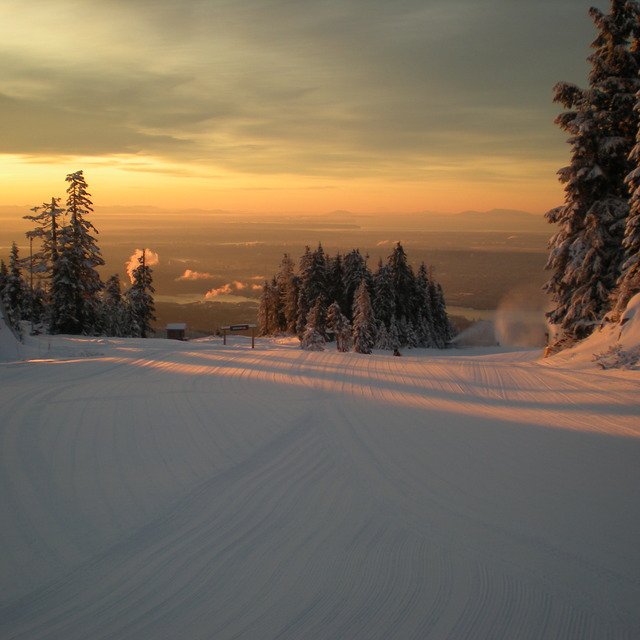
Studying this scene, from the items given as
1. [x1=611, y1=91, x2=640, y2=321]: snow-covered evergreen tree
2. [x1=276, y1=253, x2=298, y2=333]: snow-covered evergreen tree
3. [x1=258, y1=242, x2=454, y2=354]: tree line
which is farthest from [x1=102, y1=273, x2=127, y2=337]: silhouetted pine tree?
[x1=611, y1=91, x2=640, y2=321]: snow-covered evergreen tree

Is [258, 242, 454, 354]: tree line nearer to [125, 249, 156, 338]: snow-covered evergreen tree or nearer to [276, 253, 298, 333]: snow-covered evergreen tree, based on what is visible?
[276, 253, 298, 333]: snow-covered evergreen tree

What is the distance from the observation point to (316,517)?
17.5 ft

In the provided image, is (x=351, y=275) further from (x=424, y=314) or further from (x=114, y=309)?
(x=114, y=309)

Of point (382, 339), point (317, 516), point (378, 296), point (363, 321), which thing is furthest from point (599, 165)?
point (378, 296)

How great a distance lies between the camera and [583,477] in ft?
21.0

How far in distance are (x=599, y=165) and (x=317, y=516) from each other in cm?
1742

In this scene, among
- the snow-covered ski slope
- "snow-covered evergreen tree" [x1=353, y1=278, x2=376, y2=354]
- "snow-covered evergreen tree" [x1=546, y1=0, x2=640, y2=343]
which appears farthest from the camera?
"snow-covered evergreen tree" [x1=353, y1=278, x2=376, y2=354]

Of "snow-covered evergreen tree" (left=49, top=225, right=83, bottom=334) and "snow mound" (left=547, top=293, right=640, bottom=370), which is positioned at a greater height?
"snow-covered evergreen tree" (left=49, top=225, right=83, bottom=334)

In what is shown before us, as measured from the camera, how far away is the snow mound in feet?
41.8

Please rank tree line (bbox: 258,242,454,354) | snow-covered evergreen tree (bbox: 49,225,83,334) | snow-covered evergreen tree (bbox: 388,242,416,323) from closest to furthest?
snow-covered evergreen tree (bbox: 49,225,83,334) → tree line (bbox: 258,242,454,354) → snow-covered evergreen tree (bbox: 388,242,416,323)

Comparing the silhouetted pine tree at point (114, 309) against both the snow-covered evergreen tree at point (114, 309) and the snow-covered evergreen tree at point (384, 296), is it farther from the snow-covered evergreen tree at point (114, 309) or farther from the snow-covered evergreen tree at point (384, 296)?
the snow-covered evergreen tree at point (384, 296)

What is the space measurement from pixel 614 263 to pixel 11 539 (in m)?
18.6

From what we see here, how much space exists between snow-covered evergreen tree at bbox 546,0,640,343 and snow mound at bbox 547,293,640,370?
2489 millimetres

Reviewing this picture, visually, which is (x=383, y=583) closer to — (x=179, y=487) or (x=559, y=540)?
(x=559, y=540)
